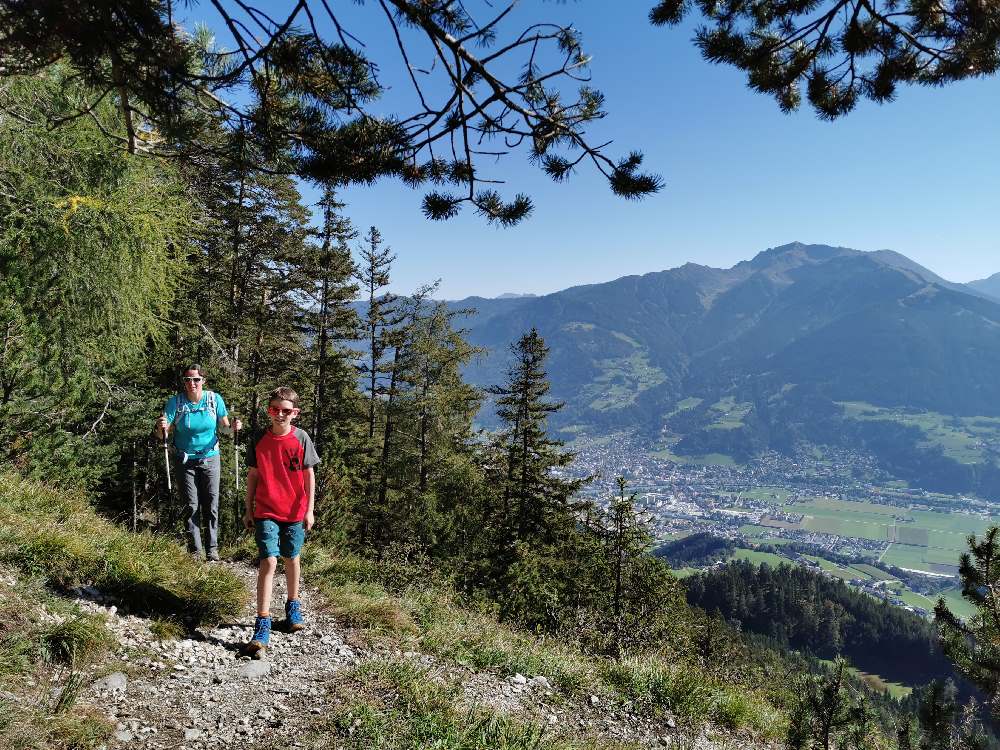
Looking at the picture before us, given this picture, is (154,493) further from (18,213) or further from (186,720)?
(186,720)

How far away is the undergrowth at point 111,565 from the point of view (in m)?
4.47

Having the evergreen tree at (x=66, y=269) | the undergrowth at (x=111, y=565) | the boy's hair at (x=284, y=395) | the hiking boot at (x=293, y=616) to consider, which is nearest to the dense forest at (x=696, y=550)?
the evergreen tree at (x=66, y=269)

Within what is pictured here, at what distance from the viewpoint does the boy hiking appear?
4363 millimetres

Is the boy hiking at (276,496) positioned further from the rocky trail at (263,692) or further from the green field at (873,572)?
the green field at (873,572)

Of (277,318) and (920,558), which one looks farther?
(920,558)

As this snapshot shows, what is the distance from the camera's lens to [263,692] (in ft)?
12.6

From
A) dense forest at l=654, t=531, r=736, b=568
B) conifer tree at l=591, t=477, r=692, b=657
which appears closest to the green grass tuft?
conifer tree at l=591, t=477, r=692, b=657

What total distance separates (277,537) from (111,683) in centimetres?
139

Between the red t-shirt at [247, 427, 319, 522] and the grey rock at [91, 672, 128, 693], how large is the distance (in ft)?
4.45

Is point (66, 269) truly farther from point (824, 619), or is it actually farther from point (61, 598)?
point (824, 619)

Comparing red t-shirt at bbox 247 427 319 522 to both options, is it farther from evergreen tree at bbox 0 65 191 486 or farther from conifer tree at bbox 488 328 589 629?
conifer tree at bbox 488 328 589 629

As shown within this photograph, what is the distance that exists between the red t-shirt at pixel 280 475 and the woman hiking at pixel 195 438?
1.65 m

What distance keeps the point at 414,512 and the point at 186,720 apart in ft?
65.1

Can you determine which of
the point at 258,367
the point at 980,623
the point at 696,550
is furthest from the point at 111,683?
the point at 696,550
